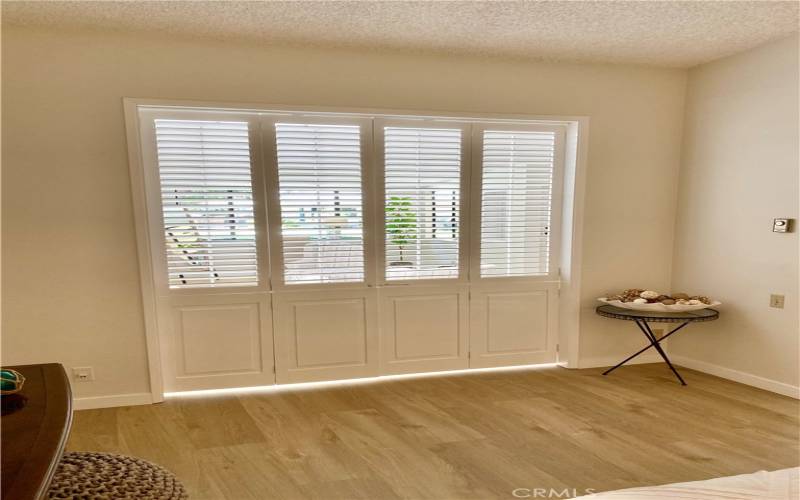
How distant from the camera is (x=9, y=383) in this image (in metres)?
1.45

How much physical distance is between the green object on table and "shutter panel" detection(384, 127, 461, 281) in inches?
99.0

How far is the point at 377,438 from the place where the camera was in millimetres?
2809

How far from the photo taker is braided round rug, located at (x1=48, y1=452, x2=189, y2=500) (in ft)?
4.54

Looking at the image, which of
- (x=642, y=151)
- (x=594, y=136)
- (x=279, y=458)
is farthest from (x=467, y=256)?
(x=279, y=458)

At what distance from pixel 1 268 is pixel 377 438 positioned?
2.62 m

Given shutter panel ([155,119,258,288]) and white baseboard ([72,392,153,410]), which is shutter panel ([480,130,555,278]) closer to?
shutter panel ([155,119,258,288])

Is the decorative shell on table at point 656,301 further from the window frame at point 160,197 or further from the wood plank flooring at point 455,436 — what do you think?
the window frame at point 160,197

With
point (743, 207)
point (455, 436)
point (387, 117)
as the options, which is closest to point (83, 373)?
point (455, 436)

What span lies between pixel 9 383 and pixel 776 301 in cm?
443

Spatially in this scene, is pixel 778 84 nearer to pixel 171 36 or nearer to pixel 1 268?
pixel 171 36

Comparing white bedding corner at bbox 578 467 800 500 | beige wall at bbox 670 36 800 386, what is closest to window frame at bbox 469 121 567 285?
beige wall at bbox 670 36 800 386

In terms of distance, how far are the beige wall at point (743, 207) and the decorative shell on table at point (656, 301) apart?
0.84 ft

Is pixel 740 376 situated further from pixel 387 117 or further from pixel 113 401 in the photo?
pixel 113 401

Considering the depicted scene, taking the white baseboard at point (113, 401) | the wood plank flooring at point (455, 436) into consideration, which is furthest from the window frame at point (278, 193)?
the white baseboard at point (113, 401)
